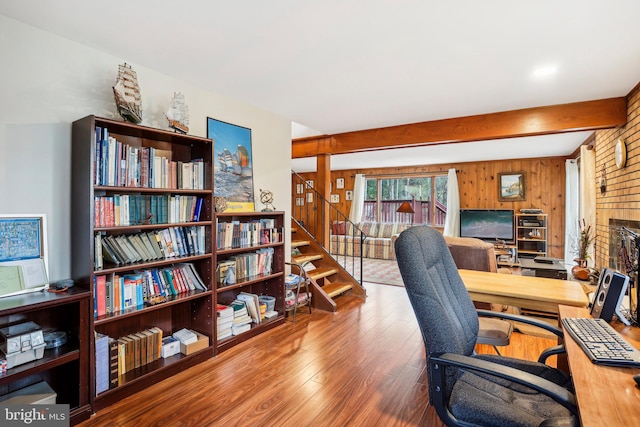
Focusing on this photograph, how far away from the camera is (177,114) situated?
264 cm

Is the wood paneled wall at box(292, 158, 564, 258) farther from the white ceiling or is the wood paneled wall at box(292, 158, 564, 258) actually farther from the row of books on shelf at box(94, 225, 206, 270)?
the row of books on shelf at box(94, 225, 206, 270)

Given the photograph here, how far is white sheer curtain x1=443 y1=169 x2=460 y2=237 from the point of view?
7.93 m

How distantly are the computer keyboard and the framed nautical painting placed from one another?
9.29ft

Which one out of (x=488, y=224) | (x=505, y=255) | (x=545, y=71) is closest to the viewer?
(x=545, y=71)

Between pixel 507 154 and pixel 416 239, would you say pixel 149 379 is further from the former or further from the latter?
pixel 507 154

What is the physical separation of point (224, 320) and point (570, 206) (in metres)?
6.95

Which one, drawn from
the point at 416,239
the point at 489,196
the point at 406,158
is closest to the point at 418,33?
the point at 416,239

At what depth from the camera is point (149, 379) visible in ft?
7.57

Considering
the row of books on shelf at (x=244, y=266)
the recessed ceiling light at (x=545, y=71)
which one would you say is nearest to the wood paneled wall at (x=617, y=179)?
the recessed ceiling light at (x=545, y=71)

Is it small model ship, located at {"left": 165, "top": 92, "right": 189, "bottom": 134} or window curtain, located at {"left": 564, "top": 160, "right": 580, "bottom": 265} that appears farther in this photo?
window curtain, located at {"left": 564, "top": 160, "right": 580, "bottom": 265}

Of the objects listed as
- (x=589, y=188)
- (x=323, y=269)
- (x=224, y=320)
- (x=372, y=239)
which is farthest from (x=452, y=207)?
(x=224, y=320)

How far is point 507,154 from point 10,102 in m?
7.45

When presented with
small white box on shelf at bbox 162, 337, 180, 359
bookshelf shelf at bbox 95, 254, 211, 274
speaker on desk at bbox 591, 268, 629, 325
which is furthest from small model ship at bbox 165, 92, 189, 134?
speaker on desk at bbox 591, 268, 629, 325

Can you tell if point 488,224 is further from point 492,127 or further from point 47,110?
point 47,110
